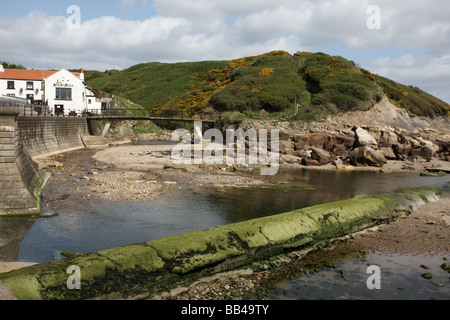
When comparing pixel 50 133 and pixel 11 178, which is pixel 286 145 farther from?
pixel 11 178

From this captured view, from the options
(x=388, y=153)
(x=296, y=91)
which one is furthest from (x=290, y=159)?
(x=296, y=91)

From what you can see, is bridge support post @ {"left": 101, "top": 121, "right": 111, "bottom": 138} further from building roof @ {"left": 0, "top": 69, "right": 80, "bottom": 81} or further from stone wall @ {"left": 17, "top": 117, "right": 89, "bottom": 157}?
building roof @ {"left": 0, "top": 69, "right": 80, "bottom": 81}

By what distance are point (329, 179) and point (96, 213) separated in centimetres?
2195

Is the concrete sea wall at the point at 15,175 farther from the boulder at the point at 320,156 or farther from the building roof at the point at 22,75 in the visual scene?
the building roof at the point at 22,75

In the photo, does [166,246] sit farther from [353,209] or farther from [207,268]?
[353,209]

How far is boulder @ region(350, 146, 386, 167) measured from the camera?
134 feet

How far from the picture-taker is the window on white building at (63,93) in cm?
5800

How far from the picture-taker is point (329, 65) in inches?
2758

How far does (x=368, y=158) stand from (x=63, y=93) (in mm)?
47746

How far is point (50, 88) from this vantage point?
188 ft

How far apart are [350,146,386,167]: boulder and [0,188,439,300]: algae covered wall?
23809 mm

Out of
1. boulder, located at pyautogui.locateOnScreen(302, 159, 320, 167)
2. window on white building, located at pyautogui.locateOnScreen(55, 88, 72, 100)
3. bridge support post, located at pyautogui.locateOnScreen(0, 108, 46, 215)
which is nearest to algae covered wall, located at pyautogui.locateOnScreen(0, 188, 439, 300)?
bridge support post, located at pyautogui.locateOnScreen(0, 108, 46, 215)

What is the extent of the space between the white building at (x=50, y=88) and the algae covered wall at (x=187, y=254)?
51384 millimetres

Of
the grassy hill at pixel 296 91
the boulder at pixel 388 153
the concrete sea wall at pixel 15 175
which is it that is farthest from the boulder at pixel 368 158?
the concrete sea wall at pixel 15 175
